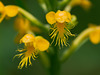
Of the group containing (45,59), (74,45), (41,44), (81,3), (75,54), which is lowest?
(41,44)

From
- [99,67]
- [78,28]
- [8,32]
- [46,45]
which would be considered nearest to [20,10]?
[46,45]

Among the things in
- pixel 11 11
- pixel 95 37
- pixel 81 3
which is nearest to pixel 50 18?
pixel 11 11

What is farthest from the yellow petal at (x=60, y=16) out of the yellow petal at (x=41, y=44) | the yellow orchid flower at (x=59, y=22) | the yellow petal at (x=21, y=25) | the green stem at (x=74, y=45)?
the yellow petal at (x=21, y=25)

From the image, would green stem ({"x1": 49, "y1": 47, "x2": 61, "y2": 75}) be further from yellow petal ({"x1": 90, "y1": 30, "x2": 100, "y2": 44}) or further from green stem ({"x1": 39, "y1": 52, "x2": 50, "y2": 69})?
yellow petal ({"x1": 90, "y1": 30, "x2": 100, "y2": 44})

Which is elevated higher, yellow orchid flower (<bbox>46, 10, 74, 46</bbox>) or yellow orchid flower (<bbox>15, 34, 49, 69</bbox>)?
yellow orchid flower (<bbox>46, 10, 74, 46</bbox>)

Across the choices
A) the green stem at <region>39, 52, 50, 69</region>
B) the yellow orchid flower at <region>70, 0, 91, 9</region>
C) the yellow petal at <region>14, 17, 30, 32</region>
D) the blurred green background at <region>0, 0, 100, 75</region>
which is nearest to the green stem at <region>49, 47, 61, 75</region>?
the green stem at <region>39, 52, 50, 69</region>

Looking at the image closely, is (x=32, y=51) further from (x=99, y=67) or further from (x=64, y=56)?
(x=99, y=67)

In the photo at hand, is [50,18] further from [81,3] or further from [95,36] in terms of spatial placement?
[81,3]

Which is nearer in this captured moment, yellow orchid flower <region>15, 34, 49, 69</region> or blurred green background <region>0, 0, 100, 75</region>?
yellow orchid flower <region>15, 34, 49, 69</region>
